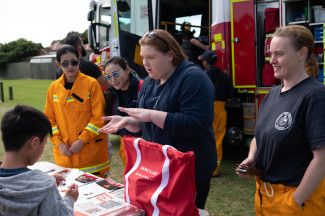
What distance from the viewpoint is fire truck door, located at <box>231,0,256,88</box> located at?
199 inches

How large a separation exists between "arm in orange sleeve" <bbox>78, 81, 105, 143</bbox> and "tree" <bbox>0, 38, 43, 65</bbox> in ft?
151

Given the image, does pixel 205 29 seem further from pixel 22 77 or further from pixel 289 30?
pixel 22 77

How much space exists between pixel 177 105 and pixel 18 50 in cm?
4811

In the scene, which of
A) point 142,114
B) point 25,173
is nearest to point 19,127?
point 25,173

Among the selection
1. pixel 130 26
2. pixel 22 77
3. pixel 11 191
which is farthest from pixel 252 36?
pixel 22 77

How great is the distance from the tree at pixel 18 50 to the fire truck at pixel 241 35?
43162 mm

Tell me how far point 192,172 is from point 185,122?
0.98 feet

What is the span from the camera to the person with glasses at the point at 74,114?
10.6 ft

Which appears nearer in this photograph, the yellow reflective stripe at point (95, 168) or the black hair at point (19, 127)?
the black hair at point (19, 127)

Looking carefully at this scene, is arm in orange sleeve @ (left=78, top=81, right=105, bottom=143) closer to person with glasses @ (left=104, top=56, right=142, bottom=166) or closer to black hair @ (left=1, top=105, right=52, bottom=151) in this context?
person with glasses @ (left=104, top=56, right=142, bottom=166)

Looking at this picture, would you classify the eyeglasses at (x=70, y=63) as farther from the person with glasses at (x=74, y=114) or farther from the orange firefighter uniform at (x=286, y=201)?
the orange firefighter uniform at (x=286, y=201)

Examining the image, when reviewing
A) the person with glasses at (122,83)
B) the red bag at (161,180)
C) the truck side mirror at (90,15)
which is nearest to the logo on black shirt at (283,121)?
the red bag at (161,180)

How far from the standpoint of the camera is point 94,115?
10.8 ft

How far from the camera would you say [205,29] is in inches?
310
